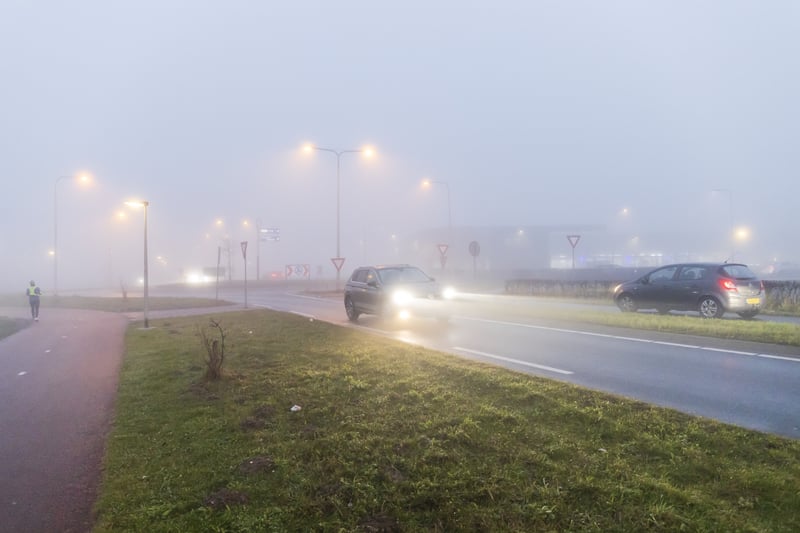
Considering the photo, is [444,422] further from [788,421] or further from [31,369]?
[31,369]

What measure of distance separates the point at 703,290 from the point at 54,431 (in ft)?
49.2

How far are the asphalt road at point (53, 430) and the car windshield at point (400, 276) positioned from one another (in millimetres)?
6995

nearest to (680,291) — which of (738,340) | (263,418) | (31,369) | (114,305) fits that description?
(738,340)

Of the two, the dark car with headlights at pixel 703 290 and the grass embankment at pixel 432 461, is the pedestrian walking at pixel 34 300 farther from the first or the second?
the dark car with headlights at pixel 703 290

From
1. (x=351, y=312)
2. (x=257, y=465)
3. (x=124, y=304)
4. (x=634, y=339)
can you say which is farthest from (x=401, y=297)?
(x=124, y=304)

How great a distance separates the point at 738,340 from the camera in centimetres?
958

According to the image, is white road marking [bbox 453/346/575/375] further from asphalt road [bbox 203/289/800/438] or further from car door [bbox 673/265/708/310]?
car door [bbox 673/265/708/310]

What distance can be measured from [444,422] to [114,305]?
85.1 ft

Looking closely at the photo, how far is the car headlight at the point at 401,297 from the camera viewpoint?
1369 centimetres

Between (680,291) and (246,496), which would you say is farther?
(680,291)

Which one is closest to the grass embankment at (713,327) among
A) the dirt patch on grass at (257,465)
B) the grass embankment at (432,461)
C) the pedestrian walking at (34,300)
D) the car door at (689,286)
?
the car door at (689,286)

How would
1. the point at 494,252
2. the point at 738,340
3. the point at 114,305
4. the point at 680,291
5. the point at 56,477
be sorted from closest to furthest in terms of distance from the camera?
the point at 56,477 < the point at 738,340 < the point at 680,291 < the point at 114,305 < the point at 494,252

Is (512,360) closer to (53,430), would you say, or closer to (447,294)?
(53,430)

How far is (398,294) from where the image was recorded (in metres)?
13.7
